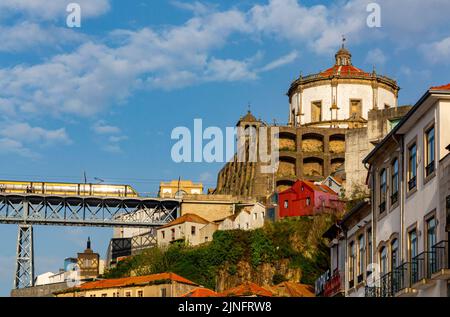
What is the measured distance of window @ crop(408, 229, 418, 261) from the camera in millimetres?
43562

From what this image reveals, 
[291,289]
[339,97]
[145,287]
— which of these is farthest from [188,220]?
[291,289]

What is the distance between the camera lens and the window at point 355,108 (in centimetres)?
13421

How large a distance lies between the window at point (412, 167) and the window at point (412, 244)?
1672 mm

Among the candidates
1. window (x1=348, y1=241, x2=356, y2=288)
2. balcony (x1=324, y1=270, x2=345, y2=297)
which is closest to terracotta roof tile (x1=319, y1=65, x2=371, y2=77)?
balcony (x1=324, y1=270, x2=345, y2=297)

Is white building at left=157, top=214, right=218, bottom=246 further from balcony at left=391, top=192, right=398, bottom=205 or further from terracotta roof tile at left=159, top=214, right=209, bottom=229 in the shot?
balcony at left=391, top=192, right=398, bottom=205

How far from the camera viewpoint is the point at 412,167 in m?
44.4

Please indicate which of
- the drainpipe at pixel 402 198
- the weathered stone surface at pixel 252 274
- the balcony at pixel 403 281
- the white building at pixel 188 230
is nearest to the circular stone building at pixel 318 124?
the white building at pixel 188 230

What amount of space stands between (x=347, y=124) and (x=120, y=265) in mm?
30558

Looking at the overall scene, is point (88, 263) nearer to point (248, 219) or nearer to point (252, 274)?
point (248, 219)

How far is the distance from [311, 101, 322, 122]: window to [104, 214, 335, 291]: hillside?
2415cm

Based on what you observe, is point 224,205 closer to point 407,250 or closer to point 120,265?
point 120,265

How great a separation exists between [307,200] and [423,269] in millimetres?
72882

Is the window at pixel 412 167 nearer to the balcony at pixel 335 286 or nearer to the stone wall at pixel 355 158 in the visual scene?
the balcony at pixel 335 286
